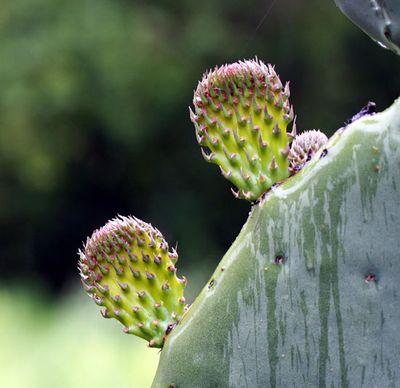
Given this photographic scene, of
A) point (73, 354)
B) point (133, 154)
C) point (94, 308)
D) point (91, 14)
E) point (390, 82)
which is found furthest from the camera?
point (133, 154)

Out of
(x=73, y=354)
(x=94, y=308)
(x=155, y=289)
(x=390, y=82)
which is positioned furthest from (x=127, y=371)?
(x=390, y=82)

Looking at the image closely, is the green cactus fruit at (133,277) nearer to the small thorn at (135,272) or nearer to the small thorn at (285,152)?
the small thorn at (135,272)

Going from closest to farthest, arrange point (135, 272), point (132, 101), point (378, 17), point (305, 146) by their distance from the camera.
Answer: point (378, 17)
point (135, 272)
point (305, 146)
point (132, 101)

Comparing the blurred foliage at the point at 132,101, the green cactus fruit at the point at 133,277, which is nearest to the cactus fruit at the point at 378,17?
the green cactus fruit at the point at 133,277

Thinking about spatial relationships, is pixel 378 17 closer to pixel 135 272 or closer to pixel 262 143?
pixel 262 143

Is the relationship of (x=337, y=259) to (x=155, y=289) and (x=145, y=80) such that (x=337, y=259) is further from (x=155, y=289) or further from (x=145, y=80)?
(x=145, y=80)

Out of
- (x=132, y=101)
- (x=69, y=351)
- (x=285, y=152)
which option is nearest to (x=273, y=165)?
(x=285, y=152)
